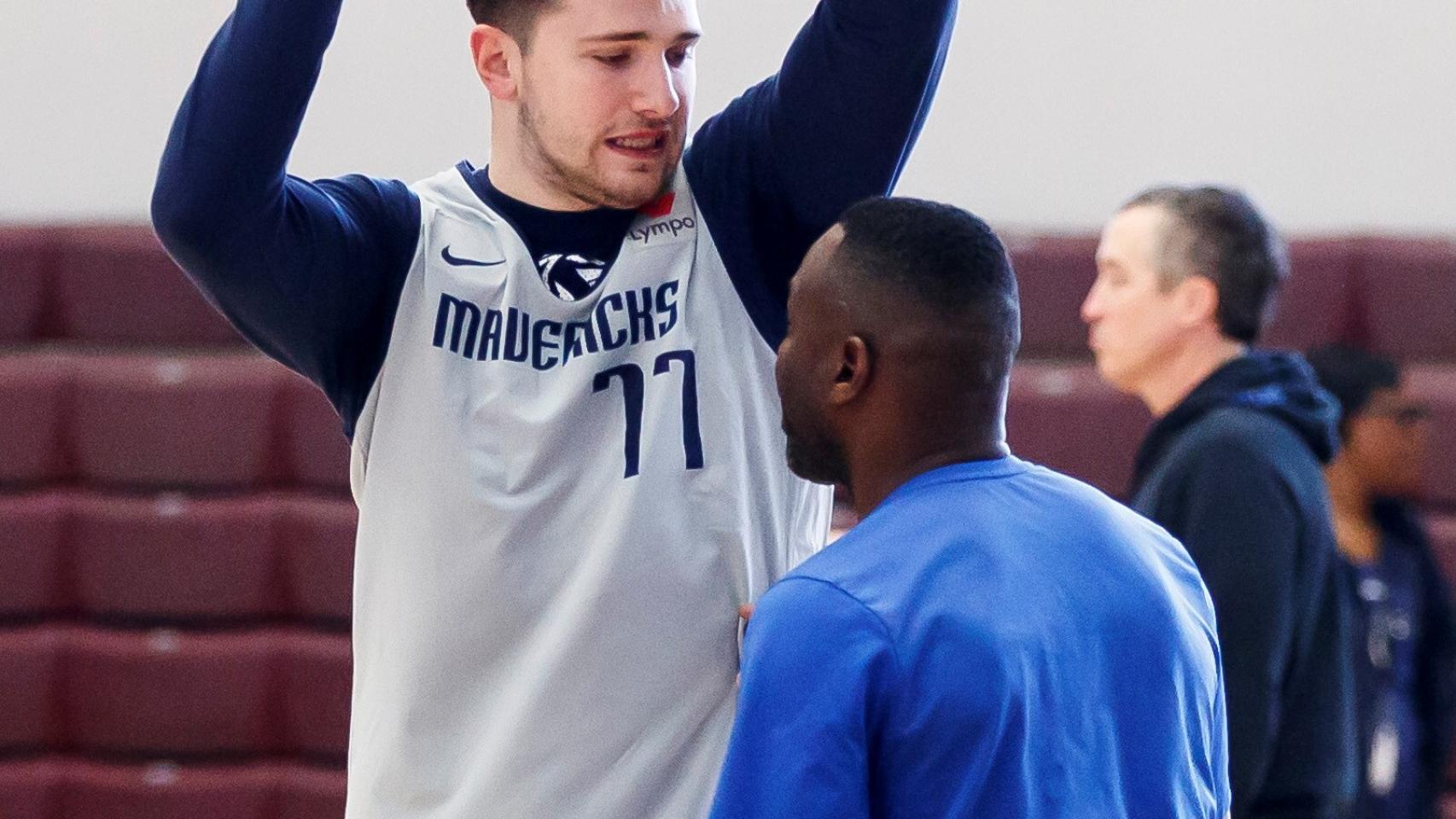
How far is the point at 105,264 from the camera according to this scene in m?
3.89

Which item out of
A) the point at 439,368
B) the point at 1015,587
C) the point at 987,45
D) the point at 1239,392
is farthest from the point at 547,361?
the point at 987,45

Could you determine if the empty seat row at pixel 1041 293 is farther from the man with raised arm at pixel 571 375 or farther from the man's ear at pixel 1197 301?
the man with raised arm at pixel 571 375

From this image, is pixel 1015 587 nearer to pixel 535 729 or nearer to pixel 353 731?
pixel 535 729

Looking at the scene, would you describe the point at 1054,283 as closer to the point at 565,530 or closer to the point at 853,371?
the point at 565,530

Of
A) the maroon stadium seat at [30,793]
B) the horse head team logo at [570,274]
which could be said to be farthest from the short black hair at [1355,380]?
the maroon stadium seat at [30,793]

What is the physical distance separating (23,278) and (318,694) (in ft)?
3.55

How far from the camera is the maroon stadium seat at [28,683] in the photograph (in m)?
3.84

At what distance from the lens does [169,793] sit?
153 inches

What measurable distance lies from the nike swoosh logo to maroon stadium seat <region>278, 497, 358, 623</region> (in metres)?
2.41

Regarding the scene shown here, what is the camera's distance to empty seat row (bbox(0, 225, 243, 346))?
3887 millimetres

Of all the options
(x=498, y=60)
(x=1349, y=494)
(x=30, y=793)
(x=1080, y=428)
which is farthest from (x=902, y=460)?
(x=30, y=793)

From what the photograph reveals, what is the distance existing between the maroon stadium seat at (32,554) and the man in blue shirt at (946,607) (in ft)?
9.71

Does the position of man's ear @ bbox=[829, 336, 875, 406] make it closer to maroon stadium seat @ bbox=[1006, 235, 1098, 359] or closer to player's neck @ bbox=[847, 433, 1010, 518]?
player's neck @ bbox=[847, 433, 1010, 518]

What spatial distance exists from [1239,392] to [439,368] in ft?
4.60
